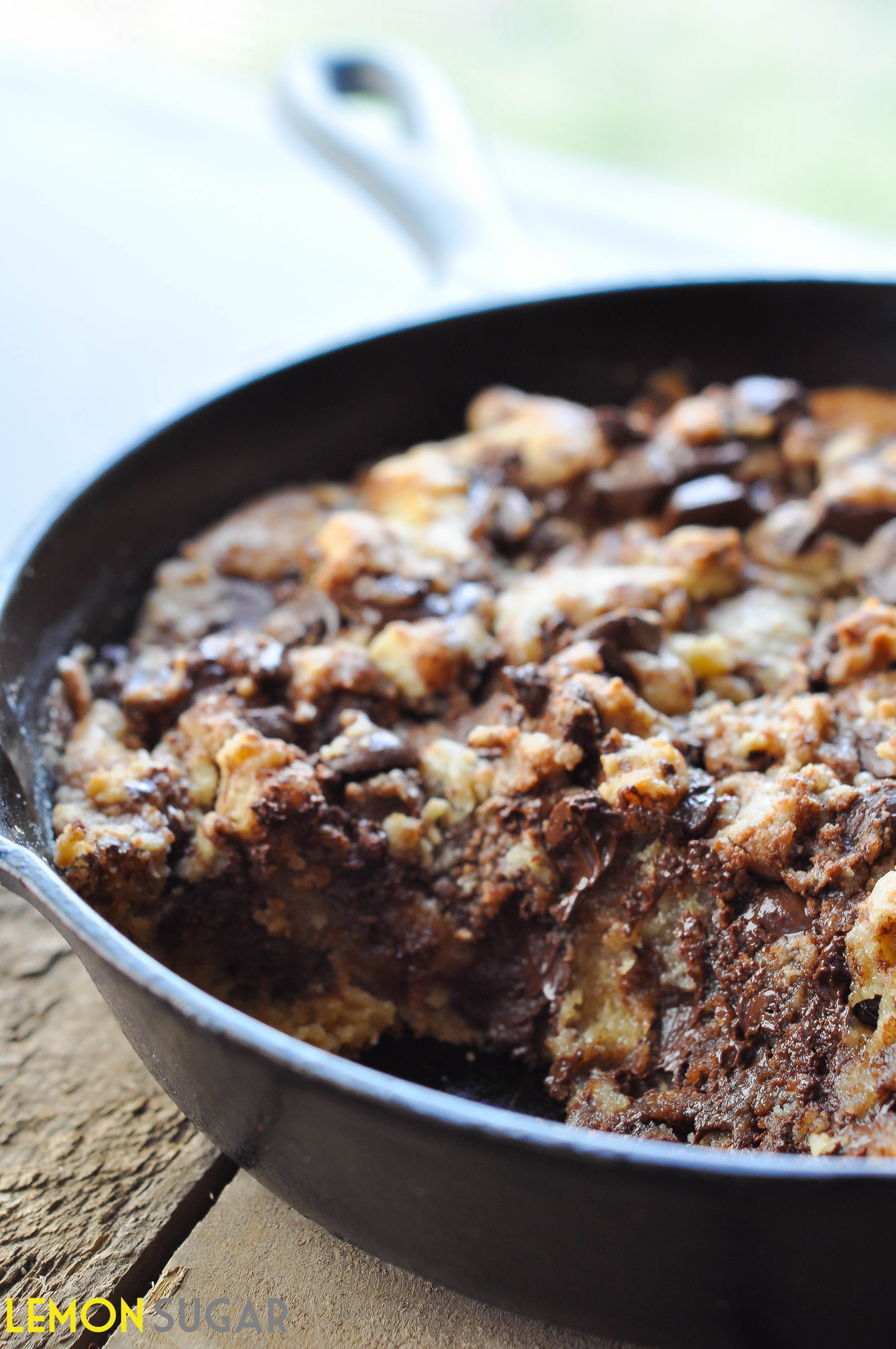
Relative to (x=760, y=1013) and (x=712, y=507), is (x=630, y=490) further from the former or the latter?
(x=760, y=1013)

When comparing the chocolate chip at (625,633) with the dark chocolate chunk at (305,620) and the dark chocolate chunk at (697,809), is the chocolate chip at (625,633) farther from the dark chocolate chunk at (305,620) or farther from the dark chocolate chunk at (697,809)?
the dark chocolate chunk at (305,620)

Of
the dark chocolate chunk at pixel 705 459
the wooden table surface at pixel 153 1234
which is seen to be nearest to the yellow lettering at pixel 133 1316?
the wooden table surface at pixel 153 1234

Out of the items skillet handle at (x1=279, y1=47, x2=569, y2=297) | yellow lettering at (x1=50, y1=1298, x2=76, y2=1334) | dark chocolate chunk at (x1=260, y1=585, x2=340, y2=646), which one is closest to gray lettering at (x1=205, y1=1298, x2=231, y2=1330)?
yellow lettering at (x1=50, y1=1298, x2=76, y2=1334)

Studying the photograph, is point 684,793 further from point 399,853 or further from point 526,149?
point 526,149

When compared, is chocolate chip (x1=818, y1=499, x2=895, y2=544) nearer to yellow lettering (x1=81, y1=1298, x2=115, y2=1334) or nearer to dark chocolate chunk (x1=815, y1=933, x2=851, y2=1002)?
dark chocolate chunk (x1=815, y1=933, x2=851, y2=1002)

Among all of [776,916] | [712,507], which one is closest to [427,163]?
[712,507]
